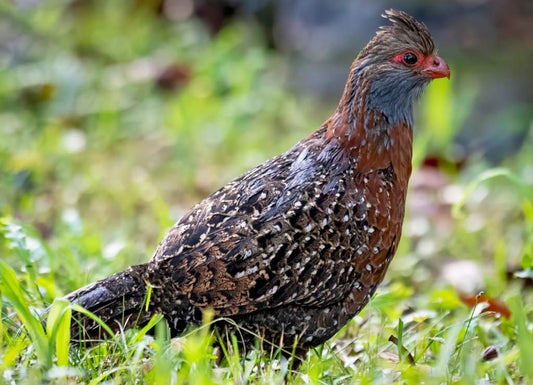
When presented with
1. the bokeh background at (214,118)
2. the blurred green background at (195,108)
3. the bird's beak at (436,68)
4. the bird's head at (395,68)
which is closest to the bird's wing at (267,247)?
the bird's head at (395,68)

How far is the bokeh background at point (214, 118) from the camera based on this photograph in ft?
17.5

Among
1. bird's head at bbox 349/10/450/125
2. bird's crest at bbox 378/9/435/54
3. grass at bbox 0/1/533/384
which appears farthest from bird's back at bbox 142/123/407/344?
bird's crest at bbox 378/9/435/54

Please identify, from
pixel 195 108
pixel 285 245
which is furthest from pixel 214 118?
pixel 285 245

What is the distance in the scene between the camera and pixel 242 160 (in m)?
6.67

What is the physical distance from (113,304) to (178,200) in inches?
106

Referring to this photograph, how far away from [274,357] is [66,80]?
4.50 meters

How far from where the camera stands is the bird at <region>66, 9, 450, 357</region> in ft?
11.4

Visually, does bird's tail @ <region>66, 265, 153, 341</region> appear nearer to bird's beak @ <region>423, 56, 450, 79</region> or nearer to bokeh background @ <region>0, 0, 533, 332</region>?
bokeh background @ <region>0, 0, 533, 332</region>

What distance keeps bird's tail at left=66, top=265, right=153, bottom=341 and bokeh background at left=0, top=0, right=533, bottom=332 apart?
526 millimetres

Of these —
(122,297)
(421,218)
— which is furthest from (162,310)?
(421,218)

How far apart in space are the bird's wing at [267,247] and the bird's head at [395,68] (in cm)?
44

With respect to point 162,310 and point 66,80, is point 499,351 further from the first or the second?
point 66,80

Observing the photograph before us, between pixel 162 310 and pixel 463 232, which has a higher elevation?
pixel 162 310

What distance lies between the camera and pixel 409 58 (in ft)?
13.0
